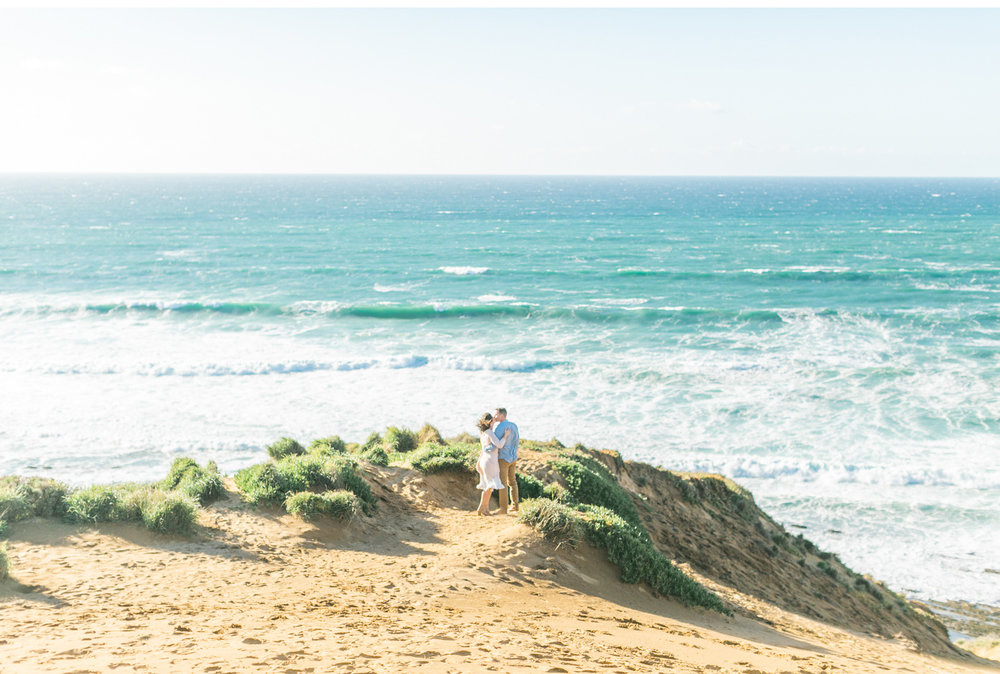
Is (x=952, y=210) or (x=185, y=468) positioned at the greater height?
(x=952, y=210)

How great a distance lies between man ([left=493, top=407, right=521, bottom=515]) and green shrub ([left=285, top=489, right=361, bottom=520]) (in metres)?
2.18

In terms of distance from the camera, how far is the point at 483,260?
194 ft

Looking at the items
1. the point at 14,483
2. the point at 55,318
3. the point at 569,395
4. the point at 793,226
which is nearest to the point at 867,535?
the point at 569,395

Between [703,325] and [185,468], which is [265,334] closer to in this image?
[703,325]

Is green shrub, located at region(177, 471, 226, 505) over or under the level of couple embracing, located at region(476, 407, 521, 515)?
under

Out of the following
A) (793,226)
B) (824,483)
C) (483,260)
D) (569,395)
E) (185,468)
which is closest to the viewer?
(185,468)

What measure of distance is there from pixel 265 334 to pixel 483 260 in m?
25.1

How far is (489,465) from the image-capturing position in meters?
11.3

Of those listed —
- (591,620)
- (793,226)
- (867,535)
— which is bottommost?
(867,535)

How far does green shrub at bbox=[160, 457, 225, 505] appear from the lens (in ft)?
36.7

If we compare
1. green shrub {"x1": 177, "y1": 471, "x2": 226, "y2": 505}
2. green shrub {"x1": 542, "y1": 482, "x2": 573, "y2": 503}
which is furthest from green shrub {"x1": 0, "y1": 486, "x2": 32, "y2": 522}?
green shrub {"x1": 542, "y1": 482, "x2": 573, "y2": 503}

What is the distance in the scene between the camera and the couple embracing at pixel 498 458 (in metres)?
11.1

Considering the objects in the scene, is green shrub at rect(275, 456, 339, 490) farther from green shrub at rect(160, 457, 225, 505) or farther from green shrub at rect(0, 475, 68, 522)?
green shrub at rect(0, 475, 68, 522)

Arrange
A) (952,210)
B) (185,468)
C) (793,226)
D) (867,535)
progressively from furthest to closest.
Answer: (952,210)
(793,226)
(867,535)
(185,468)
